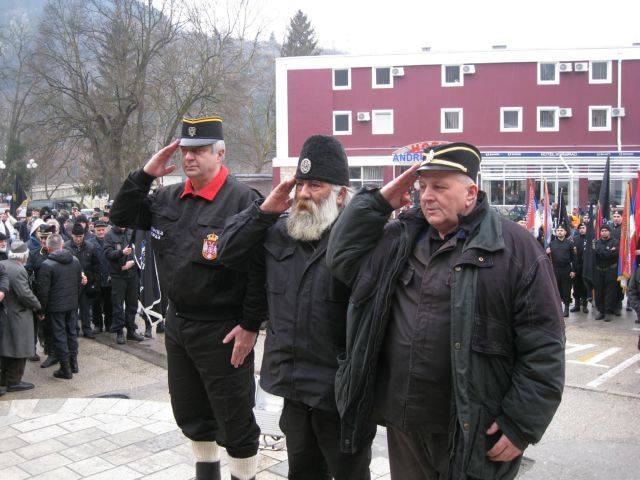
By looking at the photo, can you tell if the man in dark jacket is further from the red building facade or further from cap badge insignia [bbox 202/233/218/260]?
the red building facade

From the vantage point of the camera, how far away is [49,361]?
921cm

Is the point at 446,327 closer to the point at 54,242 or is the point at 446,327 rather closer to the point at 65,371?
the point at 65,371

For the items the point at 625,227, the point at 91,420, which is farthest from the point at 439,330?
the point at 625,227

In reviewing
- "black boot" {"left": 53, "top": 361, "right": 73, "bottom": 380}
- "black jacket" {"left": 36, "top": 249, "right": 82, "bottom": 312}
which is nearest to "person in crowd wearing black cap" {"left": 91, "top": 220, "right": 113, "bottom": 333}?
"black jacket" {"left": 36, "top": 249, "right": 82, "bottom": 312}

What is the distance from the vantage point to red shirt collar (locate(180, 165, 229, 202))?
379cm

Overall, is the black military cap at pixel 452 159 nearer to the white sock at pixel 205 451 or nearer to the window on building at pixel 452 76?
the white sock at pixel 205 451

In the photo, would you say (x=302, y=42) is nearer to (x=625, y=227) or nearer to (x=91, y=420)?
(x=625, y=227)

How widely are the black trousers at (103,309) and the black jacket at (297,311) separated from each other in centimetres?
843

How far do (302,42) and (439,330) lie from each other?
6595 cm

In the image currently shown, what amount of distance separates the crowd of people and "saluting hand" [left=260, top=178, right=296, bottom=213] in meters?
3.50

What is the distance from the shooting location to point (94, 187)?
5347 centimetres

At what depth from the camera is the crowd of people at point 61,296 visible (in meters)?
7.86

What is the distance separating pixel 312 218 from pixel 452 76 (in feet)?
124

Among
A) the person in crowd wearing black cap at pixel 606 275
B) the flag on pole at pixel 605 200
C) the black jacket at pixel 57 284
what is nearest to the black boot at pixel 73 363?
the black jacket at pixel 57 284
